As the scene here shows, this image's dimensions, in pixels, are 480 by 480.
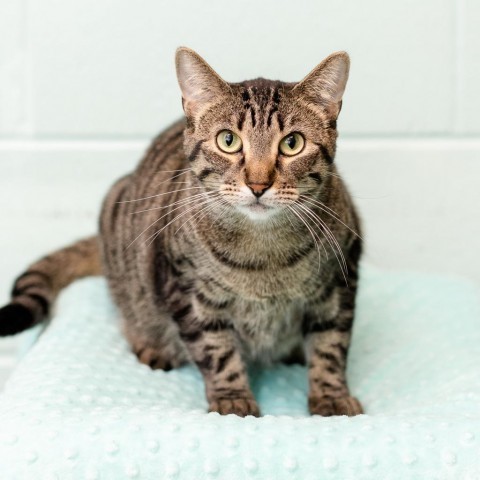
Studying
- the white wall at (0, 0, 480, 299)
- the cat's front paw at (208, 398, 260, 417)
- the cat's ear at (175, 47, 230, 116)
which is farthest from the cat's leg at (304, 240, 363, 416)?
the white wall at (0, 0, 480, 299)

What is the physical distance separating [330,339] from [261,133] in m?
0.41

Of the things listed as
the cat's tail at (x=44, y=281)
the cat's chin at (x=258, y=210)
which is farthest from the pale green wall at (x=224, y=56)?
the cat's chin at (x=258, y=210)

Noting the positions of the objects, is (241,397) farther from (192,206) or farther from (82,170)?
(82,170)

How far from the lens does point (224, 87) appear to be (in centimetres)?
124

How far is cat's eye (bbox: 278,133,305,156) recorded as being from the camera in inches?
47.5

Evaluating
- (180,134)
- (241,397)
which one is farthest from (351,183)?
(241,397)

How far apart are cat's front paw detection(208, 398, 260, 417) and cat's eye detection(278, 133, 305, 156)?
0.41m

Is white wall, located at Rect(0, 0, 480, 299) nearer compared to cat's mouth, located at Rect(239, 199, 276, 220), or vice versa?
cat's mouth, located at Rect(239, 199, 276, 220)

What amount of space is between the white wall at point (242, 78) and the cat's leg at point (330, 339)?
68cm

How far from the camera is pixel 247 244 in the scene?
1297 millimetres

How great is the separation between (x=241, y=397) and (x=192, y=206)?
329 mm

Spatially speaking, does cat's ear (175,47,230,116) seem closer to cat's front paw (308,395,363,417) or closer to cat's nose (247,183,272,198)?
cat's nose (247,183,272,198)

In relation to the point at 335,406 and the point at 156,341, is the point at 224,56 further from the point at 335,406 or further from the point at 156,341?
the point at 335,406

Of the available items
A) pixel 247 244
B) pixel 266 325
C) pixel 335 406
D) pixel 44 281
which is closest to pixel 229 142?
pixel 247 244
